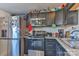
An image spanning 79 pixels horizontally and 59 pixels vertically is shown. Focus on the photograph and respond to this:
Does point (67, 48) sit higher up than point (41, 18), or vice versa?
point (41, 18)

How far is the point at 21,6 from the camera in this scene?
50.8 inches

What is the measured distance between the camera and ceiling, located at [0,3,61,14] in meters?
1.27

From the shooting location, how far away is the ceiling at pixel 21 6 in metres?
1.27

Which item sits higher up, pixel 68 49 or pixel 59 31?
pixel 59 31

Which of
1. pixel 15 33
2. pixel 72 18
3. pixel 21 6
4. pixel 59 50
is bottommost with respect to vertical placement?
pixel 59 50

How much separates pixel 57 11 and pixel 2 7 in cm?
54

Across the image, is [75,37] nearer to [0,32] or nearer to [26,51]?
[26,51]

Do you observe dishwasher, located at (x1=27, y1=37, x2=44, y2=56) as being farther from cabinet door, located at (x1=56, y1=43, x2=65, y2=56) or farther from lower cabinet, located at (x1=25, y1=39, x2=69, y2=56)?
cabinet door, located at (x1=56, y1=43, x2=65, y2=56)

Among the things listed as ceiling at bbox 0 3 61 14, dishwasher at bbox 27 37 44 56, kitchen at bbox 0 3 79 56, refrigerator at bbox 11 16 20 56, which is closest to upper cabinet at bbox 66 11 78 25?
kitchen at bbox 0 3 79 56

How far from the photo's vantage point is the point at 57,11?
129 cm

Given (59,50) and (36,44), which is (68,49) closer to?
(59,50)

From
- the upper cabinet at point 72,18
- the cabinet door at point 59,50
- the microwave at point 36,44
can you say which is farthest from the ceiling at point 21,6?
the cabinet door at point 59,50

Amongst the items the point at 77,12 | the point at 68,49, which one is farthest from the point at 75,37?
the point at 77,12

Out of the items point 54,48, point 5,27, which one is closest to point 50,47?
point 54,48
